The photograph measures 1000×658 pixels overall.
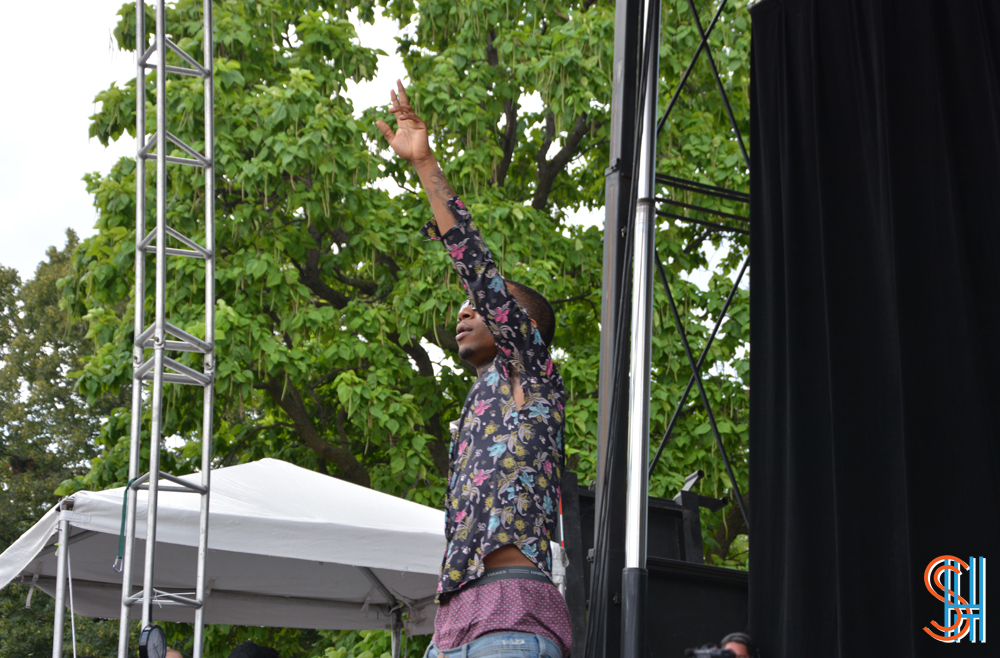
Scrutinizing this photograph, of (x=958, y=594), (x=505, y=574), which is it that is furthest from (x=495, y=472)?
(x=958, y=594)

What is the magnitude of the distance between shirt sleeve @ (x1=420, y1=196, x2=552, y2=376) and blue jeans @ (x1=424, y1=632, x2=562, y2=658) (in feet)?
1.62

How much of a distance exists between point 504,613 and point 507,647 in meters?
0.06

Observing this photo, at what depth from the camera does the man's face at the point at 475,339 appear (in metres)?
1.91

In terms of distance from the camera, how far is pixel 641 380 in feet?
8.48

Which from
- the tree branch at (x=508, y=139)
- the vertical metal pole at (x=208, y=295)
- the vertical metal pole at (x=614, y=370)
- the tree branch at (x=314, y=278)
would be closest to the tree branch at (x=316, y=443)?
the tree branch at (x=314, y=278)

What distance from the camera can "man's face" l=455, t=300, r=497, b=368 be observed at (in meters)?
1.91

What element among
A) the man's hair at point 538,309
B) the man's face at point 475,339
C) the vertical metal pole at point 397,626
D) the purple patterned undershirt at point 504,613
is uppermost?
the man's hair at point 538,309

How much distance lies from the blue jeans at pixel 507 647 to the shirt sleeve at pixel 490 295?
0.49m

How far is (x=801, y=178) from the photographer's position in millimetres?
2572

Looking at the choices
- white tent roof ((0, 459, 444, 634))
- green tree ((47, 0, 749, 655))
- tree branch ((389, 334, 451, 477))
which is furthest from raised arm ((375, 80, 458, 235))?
tree branch ((389, 334, 451, 477))

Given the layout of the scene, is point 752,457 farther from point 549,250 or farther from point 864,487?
point 549,250

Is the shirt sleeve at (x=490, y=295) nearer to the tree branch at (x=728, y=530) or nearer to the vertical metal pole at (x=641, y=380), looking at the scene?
the vertical metal pole at (x=641, y=380)

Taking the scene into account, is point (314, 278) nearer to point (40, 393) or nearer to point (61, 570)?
point (61, 570)

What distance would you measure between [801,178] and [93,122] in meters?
6.24
